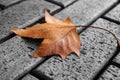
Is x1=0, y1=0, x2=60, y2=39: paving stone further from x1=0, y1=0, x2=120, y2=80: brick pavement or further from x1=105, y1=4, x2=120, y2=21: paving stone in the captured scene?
x1=105, y1=4, x2=120, y2=21: paving stone

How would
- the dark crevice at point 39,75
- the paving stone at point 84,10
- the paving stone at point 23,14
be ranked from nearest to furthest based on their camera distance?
the dark crevice at point 39,75
the paving stone at point 23,14
the paving stone at point 84,10

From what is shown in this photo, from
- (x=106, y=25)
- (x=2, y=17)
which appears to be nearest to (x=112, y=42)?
(x=106, y=25)

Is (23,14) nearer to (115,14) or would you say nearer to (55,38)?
(55,38)

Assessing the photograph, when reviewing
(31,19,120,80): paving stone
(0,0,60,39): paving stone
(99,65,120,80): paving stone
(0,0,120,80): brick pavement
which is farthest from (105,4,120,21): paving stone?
(99,65,120,80): paving stone

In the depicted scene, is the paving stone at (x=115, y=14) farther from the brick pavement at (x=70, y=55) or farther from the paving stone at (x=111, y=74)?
the paving stone at (x=111, y=74)

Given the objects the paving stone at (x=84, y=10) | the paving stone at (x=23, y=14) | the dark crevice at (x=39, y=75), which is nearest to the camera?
the dark crevice at (x=39, y=75)

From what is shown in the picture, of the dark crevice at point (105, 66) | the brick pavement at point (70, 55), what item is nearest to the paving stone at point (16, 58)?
the brick pavement at point (70, 55)

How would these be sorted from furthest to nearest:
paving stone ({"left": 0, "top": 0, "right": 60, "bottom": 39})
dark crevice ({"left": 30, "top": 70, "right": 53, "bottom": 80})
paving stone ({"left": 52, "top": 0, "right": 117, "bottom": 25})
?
paving stone ({"left": 52, "top": 0, "right": 117, "bottom": 25}), paving stone ({"left": 0, "top": 0, "right": 60, "bottom": 39}), dark crevice ({"left": 30, "top": 70, "right": 53, "bottom": 80})

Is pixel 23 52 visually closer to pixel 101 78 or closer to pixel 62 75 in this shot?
pixel 62 75

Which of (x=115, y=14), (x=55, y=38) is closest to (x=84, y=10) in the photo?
(x=115, y=14)
